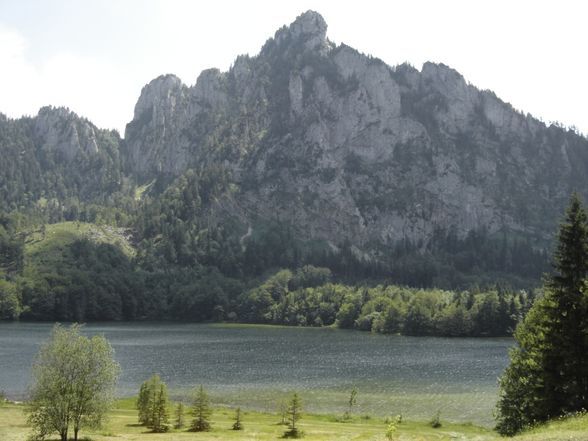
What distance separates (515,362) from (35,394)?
4691cm

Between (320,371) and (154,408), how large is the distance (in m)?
65.6

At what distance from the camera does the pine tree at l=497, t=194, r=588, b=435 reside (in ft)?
152

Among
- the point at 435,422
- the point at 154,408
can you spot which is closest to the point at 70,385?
the point at 154,408

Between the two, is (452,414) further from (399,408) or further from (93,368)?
(93,368)

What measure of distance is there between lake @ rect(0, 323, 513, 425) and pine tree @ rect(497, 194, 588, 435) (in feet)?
128

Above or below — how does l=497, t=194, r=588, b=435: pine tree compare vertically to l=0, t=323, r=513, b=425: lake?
above

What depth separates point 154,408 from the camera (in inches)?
2830

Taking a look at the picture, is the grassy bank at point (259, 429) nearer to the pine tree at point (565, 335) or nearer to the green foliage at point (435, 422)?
the green foliage at point (435, 422)

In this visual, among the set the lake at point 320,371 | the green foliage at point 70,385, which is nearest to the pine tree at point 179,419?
the green foliage at point 70,385

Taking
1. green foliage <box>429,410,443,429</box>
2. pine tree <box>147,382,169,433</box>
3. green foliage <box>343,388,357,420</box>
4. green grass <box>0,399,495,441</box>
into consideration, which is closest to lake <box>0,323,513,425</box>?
green foliage <box>343,388,357,420</box>

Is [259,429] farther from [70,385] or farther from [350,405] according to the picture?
[70,385]

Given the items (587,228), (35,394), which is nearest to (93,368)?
(35,394)

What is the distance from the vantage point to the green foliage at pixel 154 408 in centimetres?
7038

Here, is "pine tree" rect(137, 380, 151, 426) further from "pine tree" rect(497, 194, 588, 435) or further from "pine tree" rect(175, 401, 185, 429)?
"pine tree" rect(497, 194, 588, 435)
